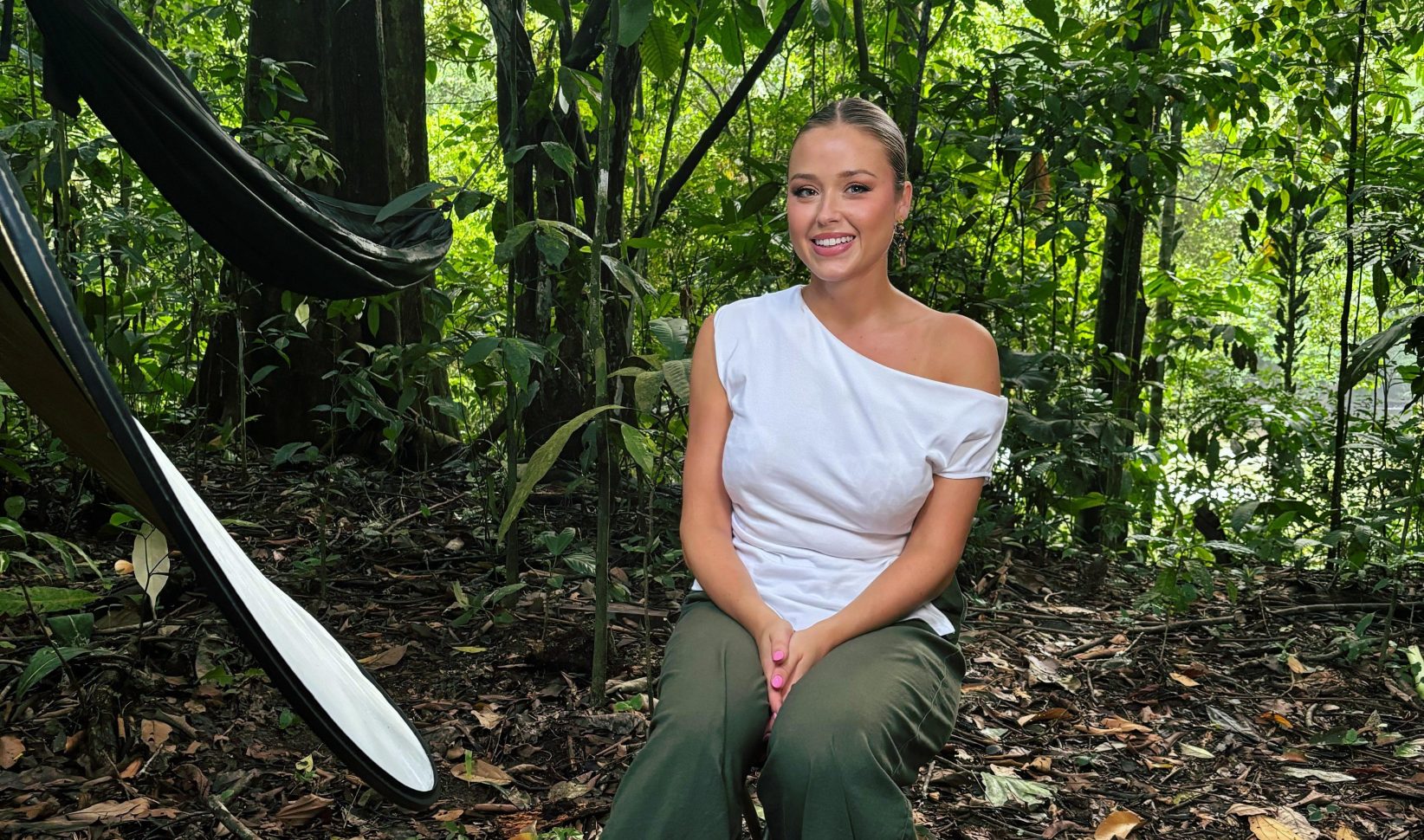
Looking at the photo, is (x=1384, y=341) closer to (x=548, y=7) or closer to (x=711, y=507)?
(x=711, y=507)

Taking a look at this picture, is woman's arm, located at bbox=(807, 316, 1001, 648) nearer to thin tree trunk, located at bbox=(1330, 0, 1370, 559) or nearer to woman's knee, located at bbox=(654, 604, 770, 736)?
woman's knee, located at bbox=(654, 604, 770, 736)

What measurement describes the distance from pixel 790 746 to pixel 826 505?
0.35 m

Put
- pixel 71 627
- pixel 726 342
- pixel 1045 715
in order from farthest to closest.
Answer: pixel 1045 715 < pixel 71 627 < pixel 726 342

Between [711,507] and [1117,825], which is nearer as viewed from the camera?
[711,507]

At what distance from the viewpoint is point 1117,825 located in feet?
6.02

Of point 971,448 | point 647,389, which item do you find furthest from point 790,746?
point 647,389

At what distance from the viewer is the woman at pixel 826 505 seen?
Result: 1232 millimetres

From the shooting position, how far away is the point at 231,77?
3230mm

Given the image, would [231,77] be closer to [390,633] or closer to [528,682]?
[390,633]

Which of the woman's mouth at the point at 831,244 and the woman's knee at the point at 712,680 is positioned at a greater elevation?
the woman's mouth at the point at 831,244

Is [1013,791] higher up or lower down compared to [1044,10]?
lower down

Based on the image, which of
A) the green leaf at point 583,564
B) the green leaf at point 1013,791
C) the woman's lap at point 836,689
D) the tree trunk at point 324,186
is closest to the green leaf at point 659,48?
the green leaf at point 583,564

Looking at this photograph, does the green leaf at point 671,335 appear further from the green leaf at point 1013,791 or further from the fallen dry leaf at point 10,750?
the fallen dry leaf at point 10,750

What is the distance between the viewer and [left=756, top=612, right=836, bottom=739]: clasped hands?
1302 mm
